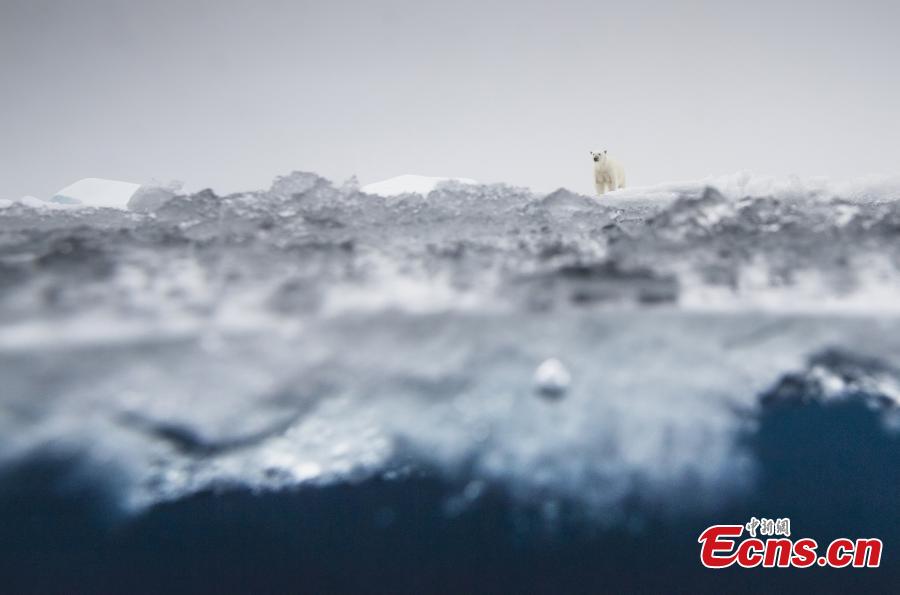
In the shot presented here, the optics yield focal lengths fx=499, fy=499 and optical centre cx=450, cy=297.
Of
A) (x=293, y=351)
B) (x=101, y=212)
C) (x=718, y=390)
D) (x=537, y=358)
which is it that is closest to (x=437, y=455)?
(x=537, y=358)

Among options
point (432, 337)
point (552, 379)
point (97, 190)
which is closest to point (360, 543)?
point (432, 337)

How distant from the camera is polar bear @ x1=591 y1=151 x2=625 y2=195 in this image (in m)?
12.1

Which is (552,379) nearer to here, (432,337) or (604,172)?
(432,337)

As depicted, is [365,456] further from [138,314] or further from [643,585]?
[643,585]

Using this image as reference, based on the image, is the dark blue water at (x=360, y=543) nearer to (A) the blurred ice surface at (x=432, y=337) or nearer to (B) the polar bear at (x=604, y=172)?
(A) the blurred ice surface at (x=432, y=337)

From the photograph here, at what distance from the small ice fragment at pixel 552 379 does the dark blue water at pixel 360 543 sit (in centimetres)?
105

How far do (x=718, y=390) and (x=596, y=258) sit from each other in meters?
1.91

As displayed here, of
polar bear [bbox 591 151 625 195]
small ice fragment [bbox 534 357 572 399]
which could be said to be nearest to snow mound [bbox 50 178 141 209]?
polar bear [bbox 591 151 625 195]

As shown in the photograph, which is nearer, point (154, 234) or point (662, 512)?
point (154, 234)

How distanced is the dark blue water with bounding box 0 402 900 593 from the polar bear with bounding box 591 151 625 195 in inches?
332

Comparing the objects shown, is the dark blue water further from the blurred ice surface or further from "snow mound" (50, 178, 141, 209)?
"snow mound" (50, 178, 141, 209)

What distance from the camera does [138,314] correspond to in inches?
148

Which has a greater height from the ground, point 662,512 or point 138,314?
point 138,314

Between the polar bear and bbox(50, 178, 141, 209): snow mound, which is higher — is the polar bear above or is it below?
below
